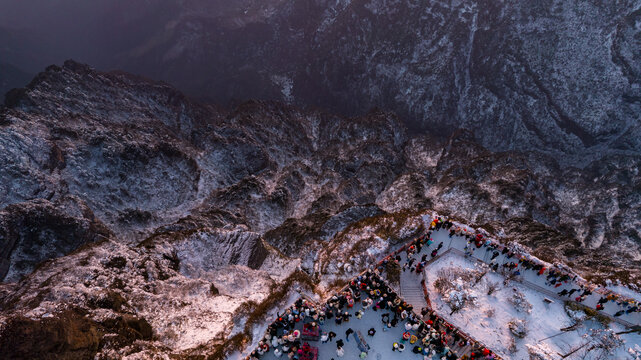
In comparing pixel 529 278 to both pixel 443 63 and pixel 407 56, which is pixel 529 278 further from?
pixel 407 56

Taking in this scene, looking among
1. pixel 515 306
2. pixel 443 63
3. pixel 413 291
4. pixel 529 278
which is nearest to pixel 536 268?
pixel 529 278

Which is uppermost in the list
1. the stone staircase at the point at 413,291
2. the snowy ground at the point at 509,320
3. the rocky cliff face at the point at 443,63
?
the rocky cliff face at the point at 443,63

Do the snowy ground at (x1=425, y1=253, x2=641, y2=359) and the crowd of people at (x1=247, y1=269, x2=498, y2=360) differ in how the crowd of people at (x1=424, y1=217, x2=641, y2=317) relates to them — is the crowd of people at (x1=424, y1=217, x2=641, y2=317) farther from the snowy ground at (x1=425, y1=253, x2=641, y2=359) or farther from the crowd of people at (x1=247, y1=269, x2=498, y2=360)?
the crowd of people at (x1=247, y1=269, x2=498, y2=360)

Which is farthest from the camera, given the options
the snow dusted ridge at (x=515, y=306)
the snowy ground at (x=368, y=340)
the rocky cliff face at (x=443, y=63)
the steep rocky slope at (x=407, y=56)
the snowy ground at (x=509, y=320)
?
the steep rocky slope at (x=407, y=56)

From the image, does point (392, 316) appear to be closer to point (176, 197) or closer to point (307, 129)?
point (176, 197)

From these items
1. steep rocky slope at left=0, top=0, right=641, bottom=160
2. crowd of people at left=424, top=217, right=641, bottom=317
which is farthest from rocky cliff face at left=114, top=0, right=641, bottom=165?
crowd of people at left=424, top=217, right=641, bottom=317

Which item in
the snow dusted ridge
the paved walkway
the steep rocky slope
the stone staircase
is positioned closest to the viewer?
the snow dusted ridge

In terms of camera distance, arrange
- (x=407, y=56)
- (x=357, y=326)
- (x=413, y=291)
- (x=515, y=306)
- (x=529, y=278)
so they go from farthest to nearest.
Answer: (x=407, y=56) → (x=529, y=278) → (x=413, y=291) → (x=515, y=306) → (x=357, y=326)

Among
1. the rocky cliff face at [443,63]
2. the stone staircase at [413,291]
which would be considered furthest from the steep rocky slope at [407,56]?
the stone staircase at [413,291]

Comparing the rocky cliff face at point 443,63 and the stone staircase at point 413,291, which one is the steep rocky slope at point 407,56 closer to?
the rocky cliff face at point 443,63
